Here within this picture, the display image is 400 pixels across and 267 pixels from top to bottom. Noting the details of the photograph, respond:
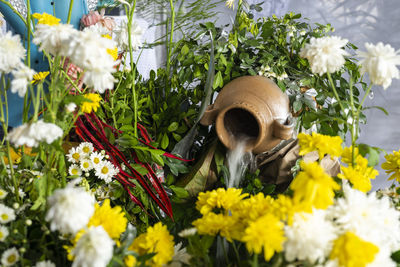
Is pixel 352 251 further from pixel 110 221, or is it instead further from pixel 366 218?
pixel 110 221

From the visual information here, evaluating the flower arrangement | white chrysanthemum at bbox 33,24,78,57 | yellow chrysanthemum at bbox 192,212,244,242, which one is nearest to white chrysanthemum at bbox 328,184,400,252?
the flower arrangement

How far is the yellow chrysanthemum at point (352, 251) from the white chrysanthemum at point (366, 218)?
1.0 inches

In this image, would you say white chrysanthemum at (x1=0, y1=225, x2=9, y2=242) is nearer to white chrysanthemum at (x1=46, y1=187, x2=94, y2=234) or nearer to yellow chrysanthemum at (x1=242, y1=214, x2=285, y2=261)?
white chrysanthemum at (x1=46, y1=187, x2=94, y2=234)

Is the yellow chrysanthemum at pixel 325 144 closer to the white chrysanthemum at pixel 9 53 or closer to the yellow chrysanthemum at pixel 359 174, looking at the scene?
the yellow chrysanthemum at pixel 359 174

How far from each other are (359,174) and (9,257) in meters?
0.47

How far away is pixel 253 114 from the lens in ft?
2.58

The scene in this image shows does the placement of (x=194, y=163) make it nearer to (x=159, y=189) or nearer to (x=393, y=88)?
(x=159, y=189)

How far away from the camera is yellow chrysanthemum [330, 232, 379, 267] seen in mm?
351

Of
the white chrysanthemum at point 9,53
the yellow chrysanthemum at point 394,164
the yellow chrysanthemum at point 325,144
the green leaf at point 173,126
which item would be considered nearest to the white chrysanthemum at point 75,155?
the green leaf at point 173,126

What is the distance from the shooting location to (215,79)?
3.02ft

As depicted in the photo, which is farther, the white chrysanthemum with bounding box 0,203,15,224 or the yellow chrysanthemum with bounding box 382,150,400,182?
the yellow chrysanthemum with bounding box 382,150,400,182

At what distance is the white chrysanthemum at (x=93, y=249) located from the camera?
362mm

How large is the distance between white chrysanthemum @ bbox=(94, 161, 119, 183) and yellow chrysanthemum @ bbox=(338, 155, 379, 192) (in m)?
0.47

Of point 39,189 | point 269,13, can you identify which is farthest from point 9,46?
point 269,13
